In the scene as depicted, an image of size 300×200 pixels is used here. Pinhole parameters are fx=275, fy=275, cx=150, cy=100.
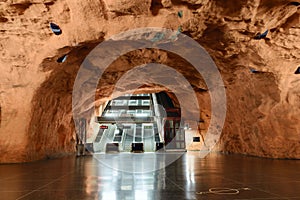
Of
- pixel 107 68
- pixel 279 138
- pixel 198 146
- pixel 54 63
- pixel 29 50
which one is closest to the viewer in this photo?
pixel 29 50

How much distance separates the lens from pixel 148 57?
888cm

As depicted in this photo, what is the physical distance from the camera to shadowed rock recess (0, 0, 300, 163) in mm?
6188

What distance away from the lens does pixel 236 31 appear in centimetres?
693

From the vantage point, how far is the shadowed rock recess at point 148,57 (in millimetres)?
6188

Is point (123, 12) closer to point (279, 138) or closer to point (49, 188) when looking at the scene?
point (49, 188)

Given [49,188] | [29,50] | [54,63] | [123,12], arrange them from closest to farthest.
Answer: [49,188] < [123,12] < [29,50] < [54,63]

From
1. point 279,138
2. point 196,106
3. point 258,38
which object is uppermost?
point 258,38

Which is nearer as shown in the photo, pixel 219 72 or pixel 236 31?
pixel 236 31

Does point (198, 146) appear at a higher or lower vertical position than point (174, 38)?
lower

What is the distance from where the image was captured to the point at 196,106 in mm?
14008

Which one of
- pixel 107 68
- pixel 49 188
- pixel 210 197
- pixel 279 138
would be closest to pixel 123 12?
pixel 107 68

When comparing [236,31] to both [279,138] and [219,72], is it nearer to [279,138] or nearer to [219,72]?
[219,72]

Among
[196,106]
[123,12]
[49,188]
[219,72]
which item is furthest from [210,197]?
[196,106]

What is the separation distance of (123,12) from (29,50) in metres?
2.65
